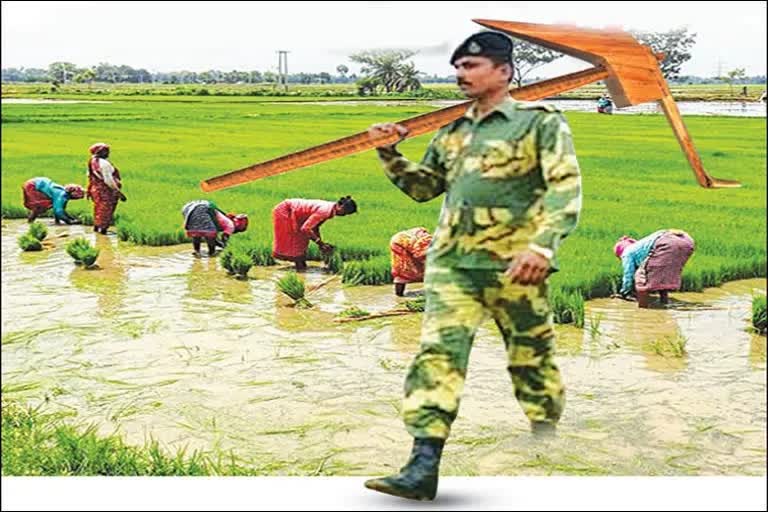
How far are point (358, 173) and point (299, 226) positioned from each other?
1.75 metres

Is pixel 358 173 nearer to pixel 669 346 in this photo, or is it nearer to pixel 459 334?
pixel 669 346

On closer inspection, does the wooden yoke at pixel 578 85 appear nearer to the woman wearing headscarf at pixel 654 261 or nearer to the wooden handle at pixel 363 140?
the wooden handle at pixel 363 140

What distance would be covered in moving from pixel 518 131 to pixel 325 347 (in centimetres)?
277

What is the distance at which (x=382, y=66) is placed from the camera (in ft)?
17.3

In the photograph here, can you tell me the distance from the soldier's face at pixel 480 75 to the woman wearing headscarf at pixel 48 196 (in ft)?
18.3

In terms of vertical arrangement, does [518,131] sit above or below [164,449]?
above

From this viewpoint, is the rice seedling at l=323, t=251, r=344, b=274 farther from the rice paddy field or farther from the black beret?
the black beret

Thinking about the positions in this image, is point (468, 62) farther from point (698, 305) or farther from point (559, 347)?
point (698, 305)

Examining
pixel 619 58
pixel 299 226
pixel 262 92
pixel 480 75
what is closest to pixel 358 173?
pixel 299 226

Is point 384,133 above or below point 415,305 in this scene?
above

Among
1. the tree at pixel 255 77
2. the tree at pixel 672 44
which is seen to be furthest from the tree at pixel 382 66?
the tree at pixel 672 44

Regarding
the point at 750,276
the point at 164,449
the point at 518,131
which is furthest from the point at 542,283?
the point at 750,276

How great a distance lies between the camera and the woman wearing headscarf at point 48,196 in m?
8.73

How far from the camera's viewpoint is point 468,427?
5.00m
